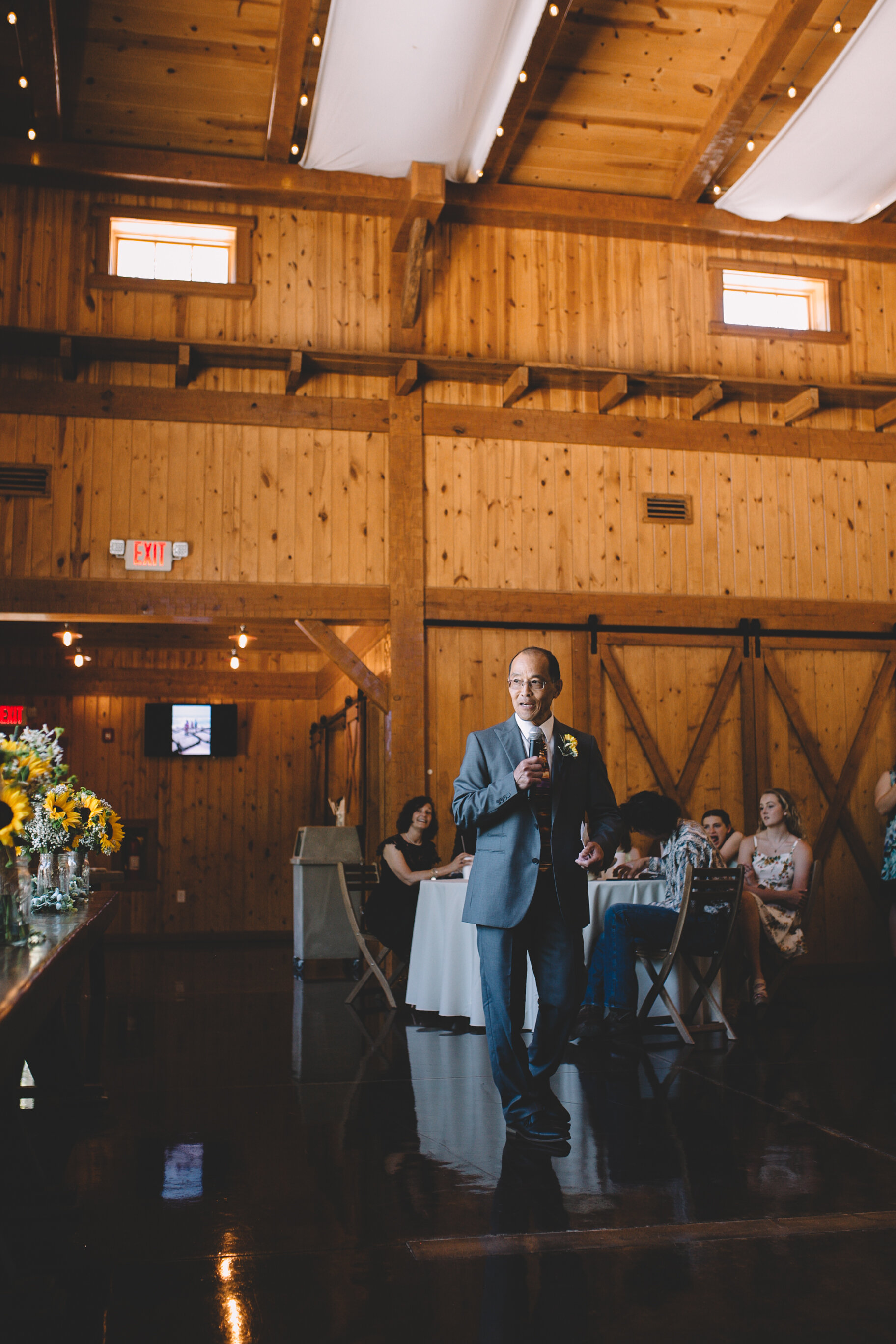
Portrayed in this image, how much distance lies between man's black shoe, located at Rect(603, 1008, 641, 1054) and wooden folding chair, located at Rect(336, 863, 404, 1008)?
1.47 metres

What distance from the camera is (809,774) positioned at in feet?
27.9

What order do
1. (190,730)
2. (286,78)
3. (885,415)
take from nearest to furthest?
(286,78)
(885,415)
(190,730)

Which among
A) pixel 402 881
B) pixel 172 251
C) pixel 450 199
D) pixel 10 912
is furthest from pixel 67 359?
pixel 10 912

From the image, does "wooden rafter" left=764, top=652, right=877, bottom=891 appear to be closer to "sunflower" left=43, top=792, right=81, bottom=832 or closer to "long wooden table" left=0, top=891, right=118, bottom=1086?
"long wooden table" left=0, top=891, right=118, bottom=1086

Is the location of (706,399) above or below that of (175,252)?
below

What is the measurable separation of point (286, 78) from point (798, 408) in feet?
14.4

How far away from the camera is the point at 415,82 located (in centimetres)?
673

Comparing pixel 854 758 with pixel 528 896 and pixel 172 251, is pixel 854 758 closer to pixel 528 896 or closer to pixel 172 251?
pixel 528 896

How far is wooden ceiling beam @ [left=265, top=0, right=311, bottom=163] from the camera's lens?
6.59 m

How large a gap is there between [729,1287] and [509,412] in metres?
6.84

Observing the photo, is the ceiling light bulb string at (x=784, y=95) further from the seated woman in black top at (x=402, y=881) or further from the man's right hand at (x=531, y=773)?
the man's right hand at (x=531, y=773)

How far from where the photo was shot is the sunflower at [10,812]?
7.20 feet

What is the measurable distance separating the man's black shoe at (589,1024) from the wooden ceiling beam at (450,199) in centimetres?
557

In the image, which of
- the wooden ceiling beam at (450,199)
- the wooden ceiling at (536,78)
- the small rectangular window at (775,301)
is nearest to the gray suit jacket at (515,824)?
the wooden ceiling at (536,78)
